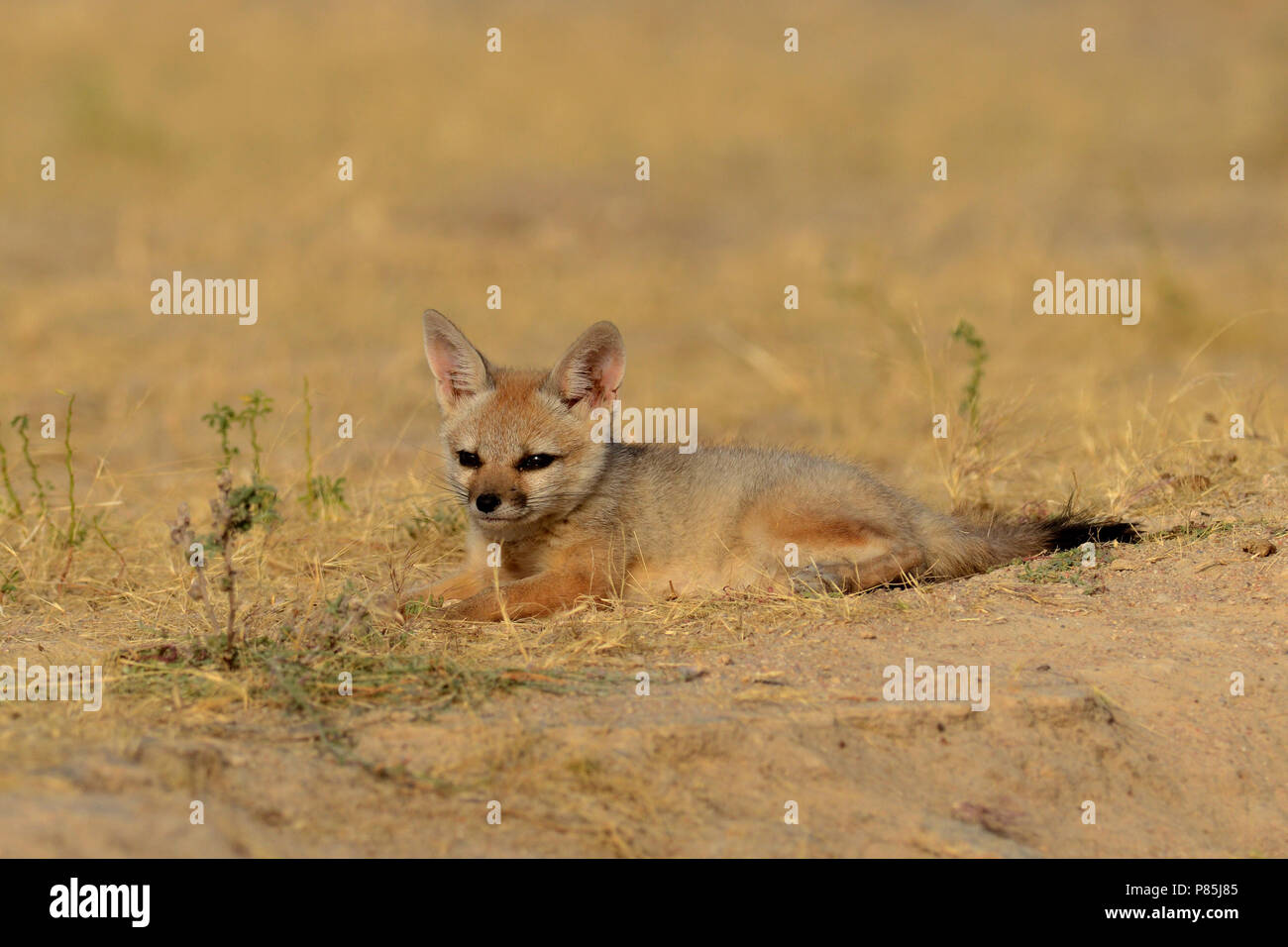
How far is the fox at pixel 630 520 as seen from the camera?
17.6 feet

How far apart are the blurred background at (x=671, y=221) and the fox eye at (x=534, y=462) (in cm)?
210

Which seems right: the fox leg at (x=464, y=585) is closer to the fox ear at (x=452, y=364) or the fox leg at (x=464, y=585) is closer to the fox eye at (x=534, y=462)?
the fox eye at (x=534, y=462)

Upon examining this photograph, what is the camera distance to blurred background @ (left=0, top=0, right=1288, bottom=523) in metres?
9.14

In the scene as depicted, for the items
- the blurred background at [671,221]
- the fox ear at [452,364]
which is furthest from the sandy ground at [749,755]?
the blurred background at [671,221]

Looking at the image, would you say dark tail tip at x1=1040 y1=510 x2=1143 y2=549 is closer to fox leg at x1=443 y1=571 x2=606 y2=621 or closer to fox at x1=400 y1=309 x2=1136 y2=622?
fox at x1=400 y1=309 x2=1136 y2=622

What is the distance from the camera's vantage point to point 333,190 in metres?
16.0

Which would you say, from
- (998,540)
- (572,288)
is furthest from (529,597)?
(572,288)

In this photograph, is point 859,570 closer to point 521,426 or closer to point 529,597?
point 529,597

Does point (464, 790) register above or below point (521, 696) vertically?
below

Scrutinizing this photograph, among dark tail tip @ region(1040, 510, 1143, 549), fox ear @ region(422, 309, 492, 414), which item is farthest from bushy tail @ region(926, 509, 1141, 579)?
fox ear @ region(422, 309, 492, 414)

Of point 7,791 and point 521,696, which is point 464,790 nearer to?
point 521,696

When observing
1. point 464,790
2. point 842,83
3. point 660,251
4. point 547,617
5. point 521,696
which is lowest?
point 464,790
